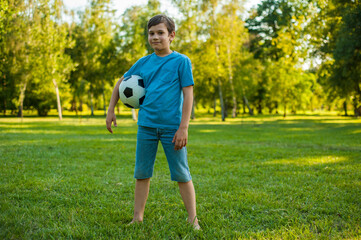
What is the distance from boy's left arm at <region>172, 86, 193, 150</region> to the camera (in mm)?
2711

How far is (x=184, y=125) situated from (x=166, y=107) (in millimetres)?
248

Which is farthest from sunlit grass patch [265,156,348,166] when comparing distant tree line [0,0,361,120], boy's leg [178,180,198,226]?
distant tree line [0,0,361,120]

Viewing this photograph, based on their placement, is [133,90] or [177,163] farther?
[133,90]

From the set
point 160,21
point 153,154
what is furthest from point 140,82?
point 153,154

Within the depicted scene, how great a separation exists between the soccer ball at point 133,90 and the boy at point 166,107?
2.8 inches

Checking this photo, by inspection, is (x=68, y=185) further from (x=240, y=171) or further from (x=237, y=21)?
(x=237, y=21)

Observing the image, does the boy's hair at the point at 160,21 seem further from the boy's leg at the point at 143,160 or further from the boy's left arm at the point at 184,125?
the boy's leg at the point at 143,160

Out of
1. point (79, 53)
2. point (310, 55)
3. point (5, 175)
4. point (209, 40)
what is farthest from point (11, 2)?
point (79, 53)

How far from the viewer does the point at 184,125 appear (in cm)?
274

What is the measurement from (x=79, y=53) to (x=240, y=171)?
3863 cm

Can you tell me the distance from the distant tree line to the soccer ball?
13.4 m

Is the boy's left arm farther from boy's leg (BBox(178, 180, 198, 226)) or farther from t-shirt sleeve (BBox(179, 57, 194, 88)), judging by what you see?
boy's leg (BBox(178, 180, 198, 226))

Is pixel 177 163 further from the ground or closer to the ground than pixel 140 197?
further from the ground

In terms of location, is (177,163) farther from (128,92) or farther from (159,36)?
(159,36)
